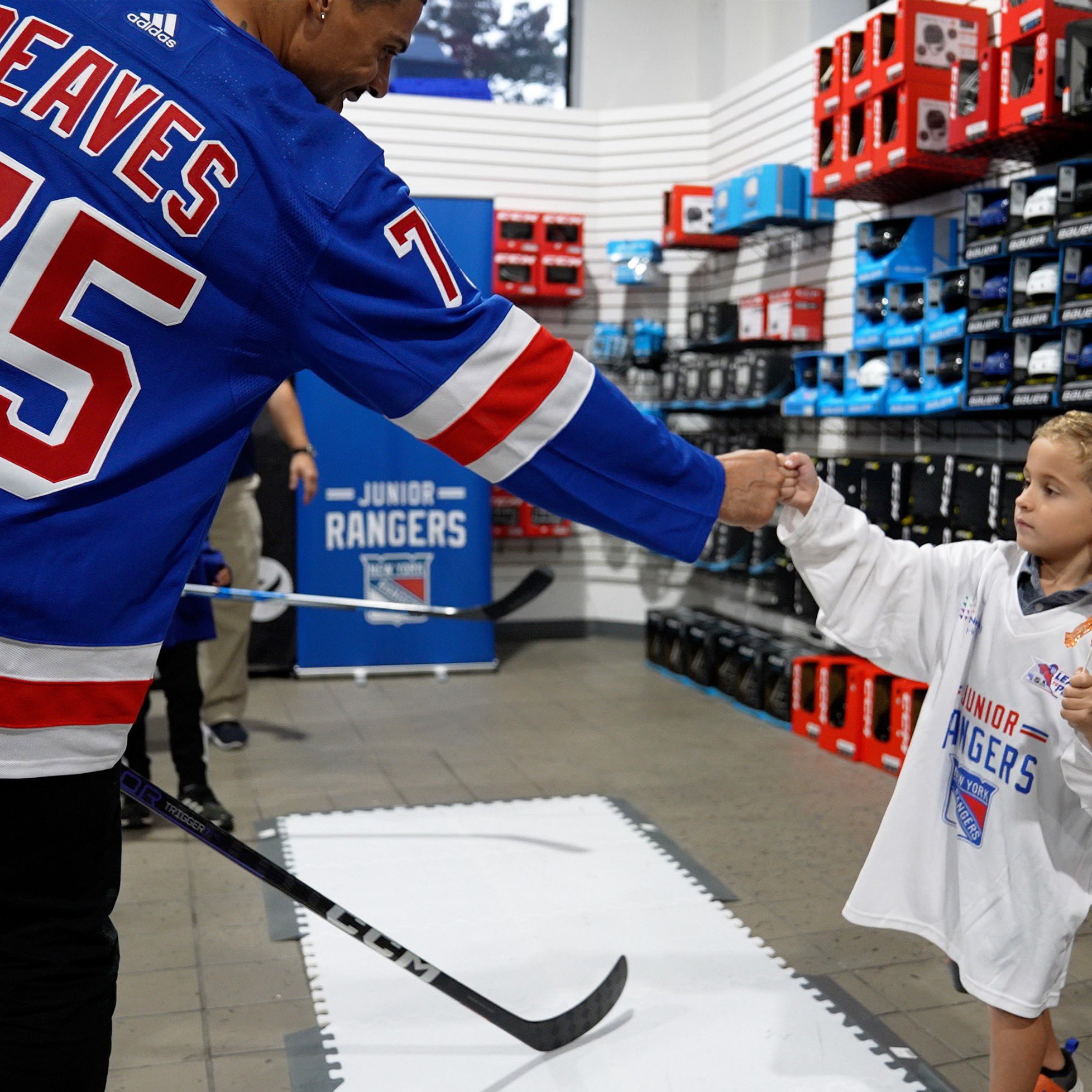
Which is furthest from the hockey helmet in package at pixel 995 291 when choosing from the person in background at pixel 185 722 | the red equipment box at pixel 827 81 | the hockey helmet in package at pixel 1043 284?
the person in background at pixel 185 722

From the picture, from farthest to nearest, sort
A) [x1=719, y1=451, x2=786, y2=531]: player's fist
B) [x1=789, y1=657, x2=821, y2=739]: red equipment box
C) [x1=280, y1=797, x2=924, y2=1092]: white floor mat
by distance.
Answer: [x1=789, y1=657, x2=821, y2=739]: red equipment box
[x1=280, y1=797, x2=924, y2=1092]: white floor mat
[x1=719, y1=451, x2=786, y2=531]: player's fist

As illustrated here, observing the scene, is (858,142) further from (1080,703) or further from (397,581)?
(1080,703)

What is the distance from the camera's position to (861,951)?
2871 millimetres

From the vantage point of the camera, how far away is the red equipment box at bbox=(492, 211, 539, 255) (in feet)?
23.4

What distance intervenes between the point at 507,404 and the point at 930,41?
399 cm

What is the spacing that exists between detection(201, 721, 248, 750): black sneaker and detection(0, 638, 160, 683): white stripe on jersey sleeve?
12.5 ft

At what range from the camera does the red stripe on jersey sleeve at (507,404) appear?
1302 mm

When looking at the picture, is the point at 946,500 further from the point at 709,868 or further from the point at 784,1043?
the point at 784,1043

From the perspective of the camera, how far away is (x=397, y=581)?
637 cm

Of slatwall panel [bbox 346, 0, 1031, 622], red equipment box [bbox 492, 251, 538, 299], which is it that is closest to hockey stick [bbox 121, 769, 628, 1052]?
slatwall panel [bbox 346, 0, 1031, 622]

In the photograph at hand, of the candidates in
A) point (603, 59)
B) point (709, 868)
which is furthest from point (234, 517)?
point (603, 59)

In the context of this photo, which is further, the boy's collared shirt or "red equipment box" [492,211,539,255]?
"red equipment box" [492,211,539,255]

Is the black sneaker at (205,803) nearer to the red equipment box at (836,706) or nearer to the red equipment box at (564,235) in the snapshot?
the red equipment box at (836,706)

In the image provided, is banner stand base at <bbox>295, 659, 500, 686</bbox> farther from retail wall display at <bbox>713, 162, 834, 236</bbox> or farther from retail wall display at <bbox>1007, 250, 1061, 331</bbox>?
retail wall display at <bbox>1007, 250, 1061, 331</bbox>
